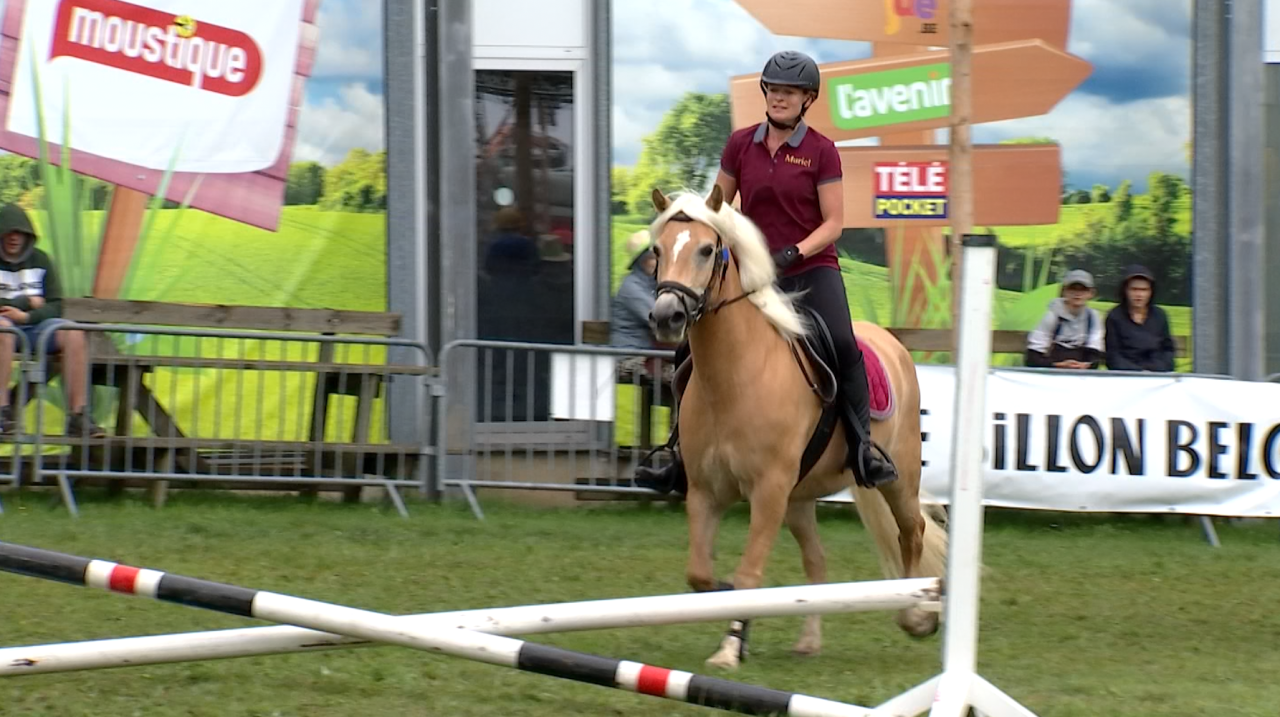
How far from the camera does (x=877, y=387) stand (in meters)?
8.23

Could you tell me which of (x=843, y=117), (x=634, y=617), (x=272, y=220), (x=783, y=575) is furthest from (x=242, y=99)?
(x=634, y=617)

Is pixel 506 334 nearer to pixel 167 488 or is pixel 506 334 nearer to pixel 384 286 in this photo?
pixel 384 286

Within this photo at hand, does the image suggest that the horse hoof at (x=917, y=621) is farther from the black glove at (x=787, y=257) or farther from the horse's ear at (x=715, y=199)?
the horse's ear at (x=715, y=199)

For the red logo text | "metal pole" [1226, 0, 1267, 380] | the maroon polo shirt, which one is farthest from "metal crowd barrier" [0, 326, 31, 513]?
"metal pole" [1226, 0, 1267, 380]

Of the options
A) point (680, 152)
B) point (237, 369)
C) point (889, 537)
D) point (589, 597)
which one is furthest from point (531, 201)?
point (889, 537)

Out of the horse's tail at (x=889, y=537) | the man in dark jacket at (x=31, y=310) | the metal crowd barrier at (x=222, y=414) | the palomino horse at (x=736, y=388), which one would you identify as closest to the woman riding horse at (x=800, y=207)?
the palomino horse at (x=736, y=388)

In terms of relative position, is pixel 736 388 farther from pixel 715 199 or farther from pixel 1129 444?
pixel 1129 444

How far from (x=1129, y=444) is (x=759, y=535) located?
5282mm

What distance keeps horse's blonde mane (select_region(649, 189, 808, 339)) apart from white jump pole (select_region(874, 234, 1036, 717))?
5.90 feet

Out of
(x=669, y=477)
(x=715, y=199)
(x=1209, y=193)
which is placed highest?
(x=1209, y=193)

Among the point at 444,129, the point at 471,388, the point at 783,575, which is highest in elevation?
the point at 444,129

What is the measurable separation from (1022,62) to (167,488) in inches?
289

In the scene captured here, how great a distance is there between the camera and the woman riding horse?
7.55m

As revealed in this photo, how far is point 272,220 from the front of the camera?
13.3m
